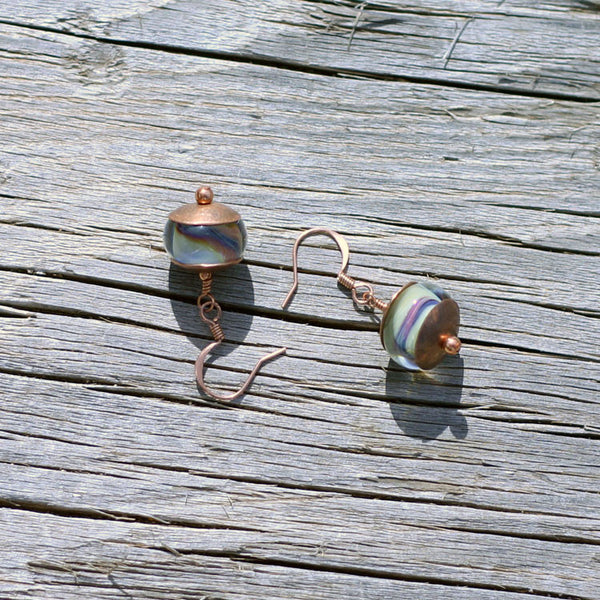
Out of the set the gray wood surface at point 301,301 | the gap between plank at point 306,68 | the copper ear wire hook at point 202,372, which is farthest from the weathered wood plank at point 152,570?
the gap between plank at point 306,68

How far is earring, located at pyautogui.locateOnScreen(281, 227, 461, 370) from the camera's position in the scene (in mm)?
2078

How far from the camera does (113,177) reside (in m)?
2.37

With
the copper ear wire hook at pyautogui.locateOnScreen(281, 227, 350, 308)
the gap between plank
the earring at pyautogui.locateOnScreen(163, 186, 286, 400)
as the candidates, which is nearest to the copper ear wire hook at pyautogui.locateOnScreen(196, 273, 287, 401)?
the earring at pyautogui.locateOnScreen(163, 186, 286, 400)

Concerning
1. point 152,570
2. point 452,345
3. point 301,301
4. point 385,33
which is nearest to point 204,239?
point 301,301

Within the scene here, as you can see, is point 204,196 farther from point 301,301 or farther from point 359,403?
point 359,403

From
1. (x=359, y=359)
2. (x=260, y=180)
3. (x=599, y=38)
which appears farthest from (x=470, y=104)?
(x=359, y=359)

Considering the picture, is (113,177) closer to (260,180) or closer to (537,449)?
(260,180)

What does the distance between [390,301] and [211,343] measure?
1.85ft

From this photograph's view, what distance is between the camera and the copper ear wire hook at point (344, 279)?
2250 mm

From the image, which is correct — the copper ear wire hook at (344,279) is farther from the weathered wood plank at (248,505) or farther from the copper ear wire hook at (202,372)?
the weathered wood plank at (248,505)

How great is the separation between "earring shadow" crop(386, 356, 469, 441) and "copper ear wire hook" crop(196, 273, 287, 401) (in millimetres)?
379

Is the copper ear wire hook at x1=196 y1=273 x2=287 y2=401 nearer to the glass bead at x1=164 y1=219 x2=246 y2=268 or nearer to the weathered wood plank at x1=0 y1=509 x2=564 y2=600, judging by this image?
the glass bead at x1=164 y1=219 x2=246 y2=268

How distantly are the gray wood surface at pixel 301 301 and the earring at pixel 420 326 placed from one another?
15 cm

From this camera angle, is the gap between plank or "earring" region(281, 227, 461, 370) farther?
the gap between plank
